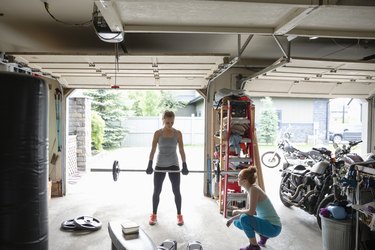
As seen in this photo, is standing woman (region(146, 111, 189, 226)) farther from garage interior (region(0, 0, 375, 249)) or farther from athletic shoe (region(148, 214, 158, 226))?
garage interior (region(0, 0, 375, 249))

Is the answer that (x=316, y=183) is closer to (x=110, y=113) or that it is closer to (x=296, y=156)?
(x=296, y=156)

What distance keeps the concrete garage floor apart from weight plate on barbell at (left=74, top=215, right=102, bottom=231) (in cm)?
9

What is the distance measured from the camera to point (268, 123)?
554 inches

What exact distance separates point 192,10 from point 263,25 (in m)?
0.61

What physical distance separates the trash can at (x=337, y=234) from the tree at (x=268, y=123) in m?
11.2

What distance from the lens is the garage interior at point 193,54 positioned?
2039mm

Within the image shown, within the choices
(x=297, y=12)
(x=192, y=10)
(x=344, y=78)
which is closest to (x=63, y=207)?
(x=192, y=10)

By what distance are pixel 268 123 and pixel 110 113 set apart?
24.3ft

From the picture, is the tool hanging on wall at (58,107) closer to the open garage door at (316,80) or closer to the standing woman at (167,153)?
the standing woman at (167,153)

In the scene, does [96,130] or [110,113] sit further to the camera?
[110,113]

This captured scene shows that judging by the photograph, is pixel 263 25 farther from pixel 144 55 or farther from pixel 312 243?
pixel 312 243

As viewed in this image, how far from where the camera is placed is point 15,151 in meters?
1.54

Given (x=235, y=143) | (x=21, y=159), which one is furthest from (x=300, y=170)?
(x=21, y=159)

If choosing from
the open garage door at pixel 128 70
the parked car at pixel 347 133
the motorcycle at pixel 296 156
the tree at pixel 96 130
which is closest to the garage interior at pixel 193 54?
the open garage door at pixel 128 70
